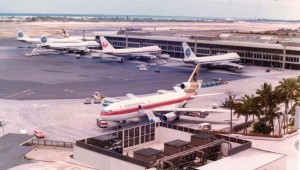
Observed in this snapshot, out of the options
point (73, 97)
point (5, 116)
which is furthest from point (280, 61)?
point (5, 116)

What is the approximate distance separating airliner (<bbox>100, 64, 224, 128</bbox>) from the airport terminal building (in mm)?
75312

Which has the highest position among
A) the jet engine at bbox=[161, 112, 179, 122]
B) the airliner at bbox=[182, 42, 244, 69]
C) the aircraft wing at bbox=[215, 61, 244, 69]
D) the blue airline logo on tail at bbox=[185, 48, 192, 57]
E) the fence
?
the blue airline logo on tail at bbox=[185, 48, 192, 57]

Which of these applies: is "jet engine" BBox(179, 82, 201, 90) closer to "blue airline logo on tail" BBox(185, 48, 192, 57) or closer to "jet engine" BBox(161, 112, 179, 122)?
"jet engine" BBox(161, 112, 179, 122)

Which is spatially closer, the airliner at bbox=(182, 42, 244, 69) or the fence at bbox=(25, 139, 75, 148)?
the fence at bbox=(25, 139, 75, 148)

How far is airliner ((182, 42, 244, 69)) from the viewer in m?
139

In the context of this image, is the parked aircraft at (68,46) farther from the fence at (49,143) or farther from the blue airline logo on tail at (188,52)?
the fence at (49,143)

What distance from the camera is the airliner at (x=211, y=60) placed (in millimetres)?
139250

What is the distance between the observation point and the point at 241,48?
15762cm

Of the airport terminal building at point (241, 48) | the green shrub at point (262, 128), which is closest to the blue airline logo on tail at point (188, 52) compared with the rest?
the airport terminal building at point (241, 48)

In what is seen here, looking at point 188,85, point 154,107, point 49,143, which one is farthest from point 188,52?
point 49,143

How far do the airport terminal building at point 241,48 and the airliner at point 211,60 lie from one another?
12.1 metres

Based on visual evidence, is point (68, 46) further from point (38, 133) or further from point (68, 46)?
point (38, 133)

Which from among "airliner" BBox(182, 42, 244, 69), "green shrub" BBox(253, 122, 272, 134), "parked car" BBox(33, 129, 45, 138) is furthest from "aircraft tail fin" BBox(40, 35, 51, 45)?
"green shrub" BBox(253, 122, 272, 134)

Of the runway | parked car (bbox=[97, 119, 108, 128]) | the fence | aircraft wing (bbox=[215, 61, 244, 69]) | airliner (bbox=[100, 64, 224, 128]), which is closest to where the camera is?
the fence
